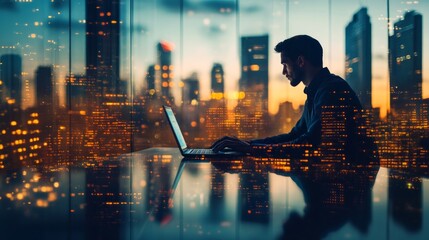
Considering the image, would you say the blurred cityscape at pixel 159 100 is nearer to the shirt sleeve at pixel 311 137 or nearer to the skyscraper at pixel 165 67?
the skyscraper at pixel 165 67

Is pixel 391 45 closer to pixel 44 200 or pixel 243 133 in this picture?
pixel 243 133

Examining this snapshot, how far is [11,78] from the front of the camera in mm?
2689

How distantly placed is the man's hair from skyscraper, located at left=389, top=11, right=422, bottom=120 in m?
2.18

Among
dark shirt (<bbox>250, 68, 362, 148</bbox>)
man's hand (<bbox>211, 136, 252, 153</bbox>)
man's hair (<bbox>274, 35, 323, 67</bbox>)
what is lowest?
man's hand (<bbox>211, 136, 252, 153</bbox>)

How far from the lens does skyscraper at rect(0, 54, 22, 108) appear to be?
8.69 ft

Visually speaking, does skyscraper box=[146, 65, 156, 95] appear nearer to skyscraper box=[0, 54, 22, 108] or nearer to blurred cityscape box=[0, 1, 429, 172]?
blurred cityscape box=[0, 1, 429, 172]

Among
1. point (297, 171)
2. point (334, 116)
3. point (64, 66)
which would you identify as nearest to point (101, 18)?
point (64, 66)

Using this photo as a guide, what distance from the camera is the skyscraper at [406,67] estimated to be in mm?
3373

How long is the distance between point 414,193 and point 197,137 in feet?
10.1

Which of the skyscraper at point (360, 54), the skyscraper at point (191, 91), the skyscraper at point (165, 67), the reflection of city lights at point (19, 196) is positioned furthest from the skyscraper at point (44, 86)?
the skyscraper at point (360, 54)

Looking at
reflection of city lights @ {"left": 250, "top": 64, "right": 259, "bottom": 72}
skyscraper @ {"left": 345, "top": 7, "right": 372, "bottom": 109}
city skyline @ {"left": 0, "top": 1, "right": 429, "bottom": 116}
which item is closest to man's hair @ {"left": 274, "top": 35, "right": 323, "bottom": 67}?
city skyline @ {"left": 0, "top": 1, "right": 429, "bottom": 116}

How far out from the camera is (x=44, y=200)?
25.1 inches

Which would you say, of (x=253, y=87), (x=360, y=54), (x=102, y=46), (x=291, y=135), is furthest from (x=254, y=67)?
(x=291, y=135)

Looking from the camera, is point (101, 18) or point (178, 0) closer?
point (101, 18)
